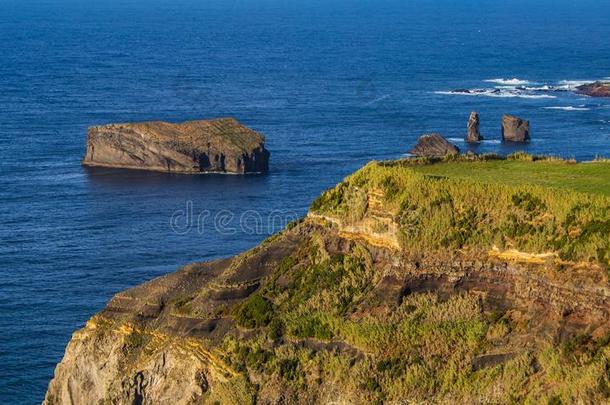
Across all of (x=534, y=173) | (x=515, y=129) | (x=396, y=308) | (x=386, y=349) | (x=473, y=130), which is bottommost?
(x=473, y=130)

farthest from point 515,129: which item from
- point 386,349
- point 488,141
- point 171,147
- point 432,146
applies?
point 386,349

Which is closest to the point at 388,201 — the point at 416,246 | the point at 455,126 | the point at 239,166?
the point at 416,246

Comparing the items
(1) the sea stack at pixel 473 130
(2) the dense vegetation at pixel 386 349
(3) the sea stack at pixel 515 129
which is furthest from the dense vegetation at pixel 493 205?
(1) the sea stack at pixel 473 130

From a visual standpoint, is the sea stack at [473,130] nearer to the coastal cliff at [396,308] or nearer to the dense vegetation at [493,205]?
the coastal cliff at [396,308]

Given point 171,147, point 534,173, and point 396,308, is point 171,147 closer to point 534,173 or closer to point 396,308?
point 534,173

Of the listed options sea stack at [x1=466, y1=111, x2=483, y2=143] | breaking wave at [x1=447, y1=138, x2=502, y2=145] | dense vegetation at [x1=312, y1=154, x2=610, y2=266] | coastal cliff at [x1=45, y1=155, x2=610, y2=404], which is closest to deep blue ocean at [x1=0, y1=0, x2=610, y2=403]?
breaking wave at [x1=447, y1=138, x2=502, y2=145]

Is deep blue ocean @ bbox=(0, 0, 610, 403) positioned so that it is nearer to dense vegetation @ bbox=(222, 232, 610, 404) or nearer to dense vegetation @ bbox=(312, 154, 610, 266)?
dense vegetation @ bbox=(222, 232, 610, 404)
